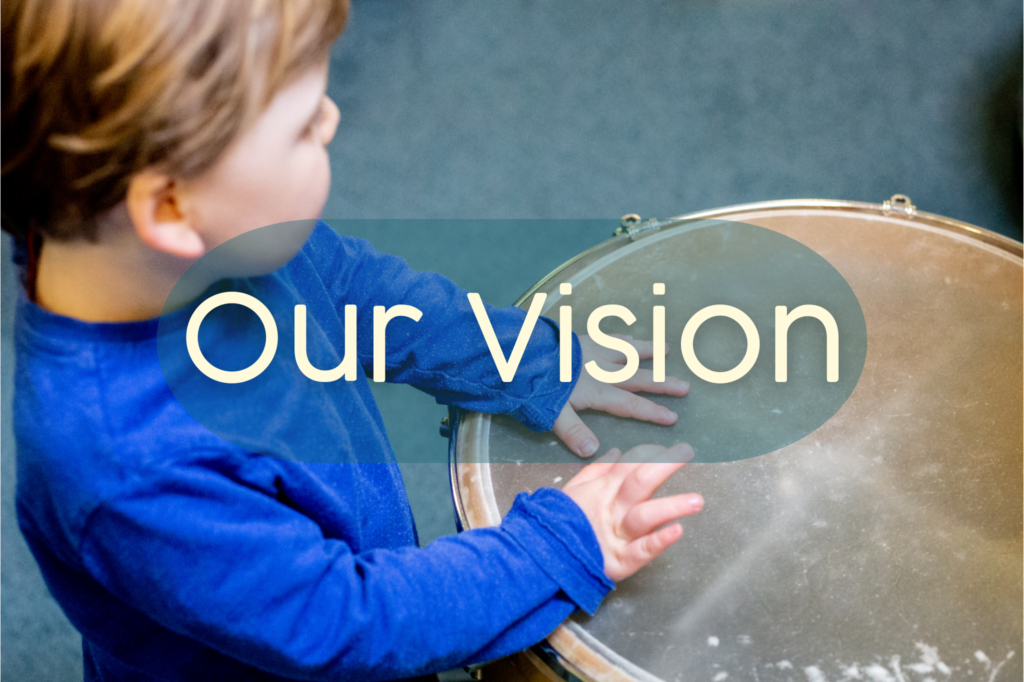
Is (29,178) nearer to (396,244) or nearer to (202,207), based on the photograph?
(202,207)

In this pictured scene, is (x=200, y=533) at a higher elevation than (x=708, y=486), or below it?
below

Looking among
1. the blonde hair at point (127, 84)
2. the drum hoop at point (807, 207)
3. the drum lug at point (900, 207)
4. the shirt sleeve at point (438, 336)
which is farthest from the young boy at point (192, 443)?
the drum lug at point (900, 207)

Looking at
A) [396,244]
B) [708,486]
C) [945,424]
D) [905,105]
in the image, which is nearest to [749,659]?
[708,486]

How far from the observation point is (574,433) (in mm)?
634

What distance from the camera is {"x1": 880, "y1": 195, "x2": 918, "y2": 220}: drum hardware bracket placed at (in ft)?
2.47

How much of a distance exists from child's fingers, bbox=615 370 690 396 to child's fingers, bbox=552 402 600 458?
49 millimetres

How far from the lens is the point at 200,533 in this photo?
42 centimetres

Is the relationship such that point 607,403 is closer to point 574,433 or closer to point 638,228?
point 574,433

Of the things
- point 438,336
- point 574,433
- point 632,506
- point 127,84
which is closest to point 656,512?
point 632,506

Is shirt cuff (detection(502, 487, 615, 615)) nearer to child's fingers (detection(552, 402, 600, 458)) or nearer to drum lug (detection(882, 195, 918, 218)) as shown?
child's fingers (detection(552, 402, 600, 458))

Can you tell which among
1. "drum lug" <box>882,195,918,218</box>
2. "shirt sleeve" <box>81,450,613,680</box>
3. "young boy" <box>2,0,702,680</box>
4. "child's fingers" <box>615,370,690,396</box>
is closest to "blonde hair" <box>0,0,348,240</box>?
"young boy" <box>2,0,702,680</box>

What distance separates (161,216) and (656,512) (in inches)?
13.3

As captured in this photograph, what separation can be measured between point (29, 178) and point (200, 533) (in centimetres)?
19

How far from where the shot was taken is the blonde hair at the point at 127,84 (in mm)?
357
